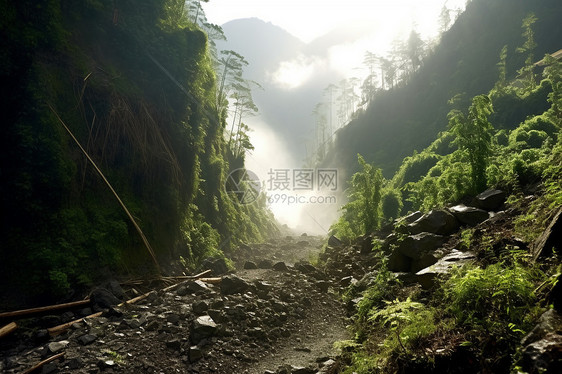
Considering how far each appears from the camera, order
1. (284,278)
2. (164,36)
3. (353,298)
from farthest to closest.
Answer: (164,36), (284,278), (353,298)

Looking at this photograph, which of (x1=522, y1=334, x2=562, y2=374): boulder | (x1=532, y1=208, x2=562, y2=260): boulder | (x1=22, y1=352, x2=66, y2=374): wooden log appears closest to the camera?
(x1=522, y1=334, x2=562, y2=374): boulder

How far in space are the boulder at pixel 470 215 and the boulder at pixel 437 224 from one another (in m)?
0.17

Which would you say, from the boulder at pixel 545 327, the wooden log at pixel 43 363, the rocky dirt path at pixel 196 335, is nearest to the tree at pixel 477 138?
the rocky dirt path at pixel 196 335

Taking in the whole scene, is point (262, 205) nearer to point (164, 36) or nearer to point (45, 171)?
point (164, 36)

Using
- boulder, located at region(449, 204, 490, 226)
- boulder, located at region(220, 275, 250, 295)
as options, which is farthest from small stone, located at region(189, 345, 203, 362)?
boulder, located at region(449, 204, 490, 226)

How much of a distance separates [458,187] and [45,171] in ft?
45.4

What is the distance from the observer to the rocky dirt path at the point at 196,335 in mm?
5730

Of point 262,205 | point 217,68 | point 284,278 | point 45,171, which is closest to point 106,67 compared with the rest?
point 45,171

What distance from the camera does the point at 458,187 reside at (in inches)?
418

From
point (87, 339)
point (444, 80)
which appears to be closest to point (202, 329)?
point (87, 339)

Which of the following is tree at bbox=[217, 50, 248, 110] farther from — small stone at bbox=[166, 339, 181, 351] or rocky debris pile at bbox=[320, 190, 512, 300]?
small stone at bbox=[166, 339, 181, 351]

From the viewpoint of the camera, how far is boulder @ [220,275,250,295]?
363 inches

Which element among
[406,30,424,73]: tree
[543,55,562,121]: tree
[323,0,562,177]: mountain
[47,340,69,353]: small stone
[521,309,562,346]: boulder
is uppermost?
[406,30,424,73]: tree

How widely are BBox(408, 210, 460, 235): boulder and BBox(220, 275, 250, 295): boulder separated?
5.44m
